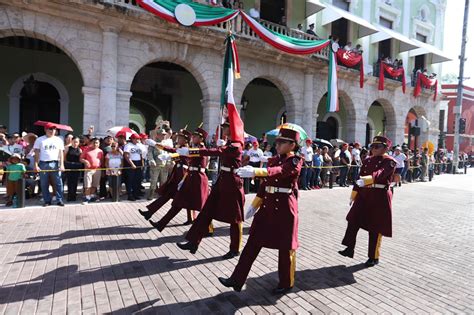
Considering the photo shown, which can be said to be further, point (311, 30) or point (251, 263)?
point (311, 30)

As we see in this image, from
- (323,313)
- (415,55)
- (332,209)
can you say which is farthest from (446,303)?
(415,55)

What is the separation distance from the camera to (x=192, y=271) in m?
4.32

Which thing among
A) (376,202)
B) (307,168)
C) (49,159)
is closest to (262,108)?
(307,168)

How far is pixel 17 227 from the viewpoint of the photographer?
19.8 feet

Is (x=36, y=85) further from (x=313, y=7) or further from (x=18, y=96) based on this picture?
(x=313, y=7)

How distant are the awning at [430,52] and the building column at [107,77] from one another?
61.5ft

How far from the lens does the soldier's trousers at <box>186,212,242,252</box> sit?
4551 millimetres

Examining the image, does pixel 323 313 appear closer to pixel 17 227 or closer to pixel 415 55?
pixel 17 227

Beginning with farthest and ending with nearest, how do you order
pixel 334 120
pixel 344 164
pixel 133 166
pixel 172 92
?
pixel 334 120 < pixel 172 92 < pixel 344 164 < pixel 133 166

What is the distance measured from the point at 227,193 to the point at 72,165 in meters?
5.55

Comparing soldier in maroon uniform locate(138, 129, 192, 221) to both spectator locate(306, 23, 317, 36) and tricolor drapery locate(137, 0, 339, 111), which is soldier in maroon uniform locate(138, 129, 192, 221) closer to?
tricolor drapery locate(137, 0, 339, 111)

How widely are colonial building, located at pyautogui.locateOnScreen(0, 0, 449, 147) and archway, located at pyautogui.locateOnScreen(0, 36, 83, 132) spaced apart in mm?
37

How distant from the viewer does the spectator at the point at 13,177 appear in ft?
25.1

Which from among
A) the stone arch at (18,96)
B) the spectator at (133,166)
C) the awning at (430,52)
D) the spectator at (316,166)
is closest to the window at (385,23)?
the awning at (430,52)
